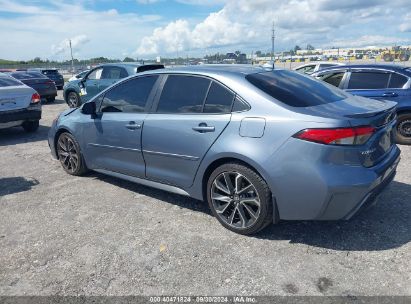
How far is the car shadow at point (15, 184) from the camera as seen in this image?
526 centimetres

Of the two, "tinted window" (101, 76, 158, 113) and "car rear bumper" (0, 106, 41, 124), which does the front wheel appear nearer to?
"car rear bumper" (0, 106, 41, 124)

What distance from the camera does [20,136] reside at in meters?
9.24

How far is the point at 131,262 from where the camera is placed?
3.31 meters

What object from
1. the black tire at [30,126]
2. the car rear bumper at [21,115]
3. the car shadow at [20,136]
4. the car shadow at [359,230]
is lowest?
the car shadow at [20,136]

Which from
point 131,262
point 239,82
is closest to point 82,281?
point 131,262

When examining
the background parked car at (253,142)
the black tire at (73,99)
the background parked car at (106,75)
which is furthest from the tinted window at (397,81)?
the black tire at (73,99)

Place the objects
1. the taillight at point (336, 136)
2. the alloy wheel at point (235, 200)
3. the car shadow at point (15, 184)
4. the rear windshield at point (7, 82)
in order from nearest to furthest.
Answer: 1. the taillight at point (336, 136)
2. the alloy wheel at point (235, 200)
3. the car shadow at point (15, 184)
4. the rear windshield at point (7, 82)

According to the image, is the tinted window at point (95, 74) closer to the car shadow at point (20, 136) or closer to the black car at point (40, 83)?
the car shadow at point (20, 136)

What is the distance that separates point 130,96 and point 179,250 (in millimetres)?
2096

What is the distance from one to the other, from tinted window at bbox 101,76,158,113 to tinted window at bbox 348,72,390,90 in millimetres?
4666

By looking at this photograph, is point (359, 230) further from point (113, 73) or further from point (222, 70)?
point (113, 73)

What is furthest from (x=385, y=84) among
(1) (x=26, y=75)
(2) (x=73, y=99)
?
(1) (x=26, y=75)

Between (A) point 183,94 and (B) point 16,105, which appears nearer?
(A) point 183,94

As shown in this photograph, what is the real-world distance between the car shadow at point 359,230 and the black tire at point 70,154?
6.73 feet
